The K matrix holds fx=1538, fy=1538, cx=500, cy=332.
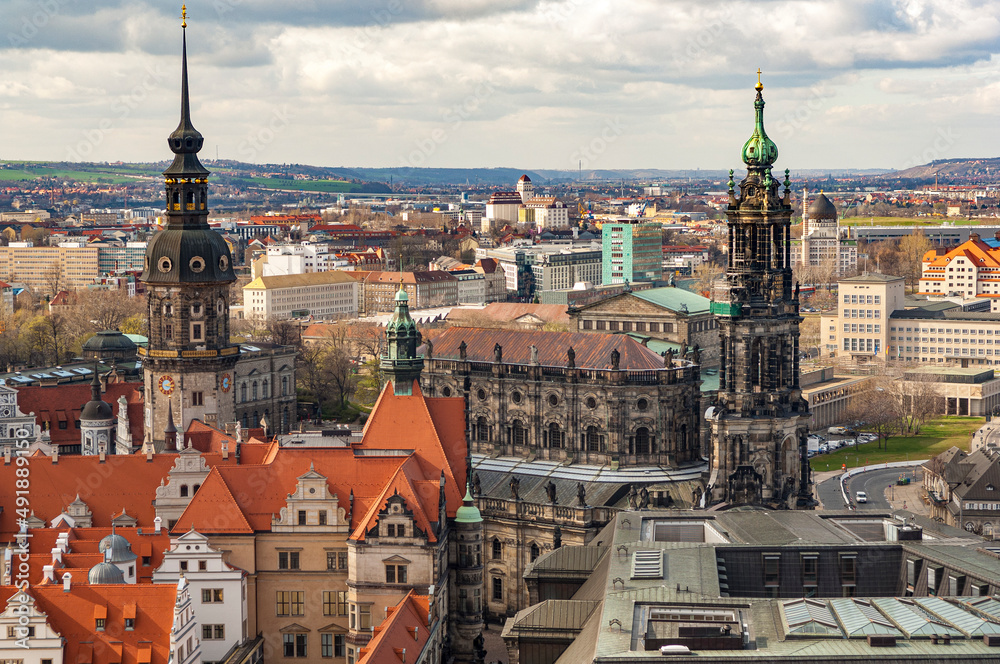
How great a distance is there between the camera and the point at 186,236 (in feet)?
380

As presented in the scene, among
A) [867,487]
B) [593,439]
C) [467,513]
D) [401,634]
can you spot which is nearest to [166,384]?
[593,439]

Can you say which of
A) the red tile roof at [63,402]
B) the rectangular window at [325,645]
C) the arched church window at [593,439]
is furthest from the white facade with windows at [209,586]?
the red tile roof at [63,402]

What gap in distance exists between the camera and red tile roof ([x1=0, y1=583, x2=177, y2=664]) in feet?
249

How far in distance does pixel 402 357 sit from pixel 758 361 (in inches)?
925

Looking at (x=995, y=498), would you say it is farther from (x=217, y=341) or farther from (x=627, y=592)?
(x=627, y=592)

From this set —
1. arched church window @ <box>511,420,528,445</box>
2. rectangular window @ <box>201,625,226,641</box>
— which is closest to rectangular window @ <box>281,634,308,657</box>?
rectangular window @ <box>201,625,226,641</box>

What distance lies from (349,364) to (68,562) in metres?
115

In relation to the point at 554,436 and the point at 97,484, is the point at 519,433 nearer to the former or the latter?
the point at 554,436

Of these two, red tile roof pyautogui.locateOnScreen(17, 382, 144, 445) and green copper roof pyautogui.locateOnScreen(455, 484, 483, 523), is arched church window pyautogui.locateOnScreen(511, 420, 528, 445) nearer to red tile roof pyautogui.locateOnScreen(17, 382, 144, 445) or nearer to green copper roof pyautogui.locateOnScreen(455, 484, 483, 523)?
green copper roof pyautogui.locateOnScreen(455, 484, 483, 523)

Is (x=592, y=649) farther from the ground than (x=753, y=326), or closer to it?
closer to it

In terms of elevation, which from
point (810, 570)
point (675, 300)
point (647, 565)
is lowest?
Result: point (810, 570)

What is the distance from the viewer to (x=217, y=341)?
4633 inches

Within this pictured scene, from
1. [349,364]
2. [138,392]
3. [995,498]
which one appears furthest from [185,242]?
[349,364]

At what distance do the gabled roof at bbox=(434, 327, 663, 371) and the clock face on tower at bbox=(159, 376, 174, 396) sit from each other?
2034 cm
